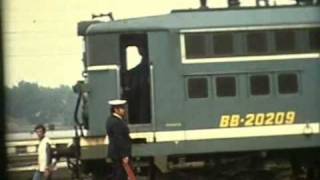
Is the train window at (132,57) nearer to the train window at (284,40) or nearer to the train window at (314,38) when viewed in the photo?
the train window at (284,40)

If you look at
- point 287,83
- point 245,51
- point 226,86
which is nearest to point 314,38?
point 287,83

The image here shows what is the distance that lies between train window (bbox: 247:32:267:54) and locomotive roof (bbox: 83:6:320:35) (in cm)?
12

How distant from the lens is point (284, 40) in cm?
919

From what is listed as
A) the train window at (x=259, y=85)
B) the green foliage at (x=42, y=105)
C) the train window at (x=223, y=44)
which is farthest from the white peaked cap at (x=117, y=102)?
the train window at (x=259, y=85)

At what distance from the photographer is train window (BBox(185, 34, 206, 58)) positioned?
30.0 ft

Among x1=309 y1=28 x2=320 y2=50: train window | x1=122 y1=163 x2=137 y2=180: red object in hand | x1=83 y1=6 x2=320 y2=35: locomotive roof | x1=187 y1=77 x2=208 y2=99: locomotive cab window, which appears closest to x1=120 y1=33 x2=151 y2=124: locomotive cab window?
x1=83 y1=6 x2=320 y2=35: locomotive roof

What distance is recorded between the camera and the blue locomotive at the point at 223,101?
29.8ft

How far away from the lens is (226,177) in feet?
30.0

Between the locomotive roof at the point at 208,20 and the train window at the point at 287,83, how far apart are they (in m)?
0.65

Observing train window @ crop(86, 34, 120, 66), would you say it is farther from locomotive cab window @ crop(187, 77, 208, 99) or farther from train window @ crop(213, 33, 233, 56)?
train window @ crop(213, 33, 233, 56)

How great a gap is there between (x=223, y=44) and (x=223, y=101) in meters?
0.68

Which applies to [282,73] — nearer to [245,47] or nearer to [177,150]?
[245,47]

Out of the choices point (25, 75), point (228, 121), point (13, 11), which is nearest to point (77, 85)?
point (25, 75)

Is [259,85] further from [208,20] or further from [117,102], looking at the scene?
[117,102]
